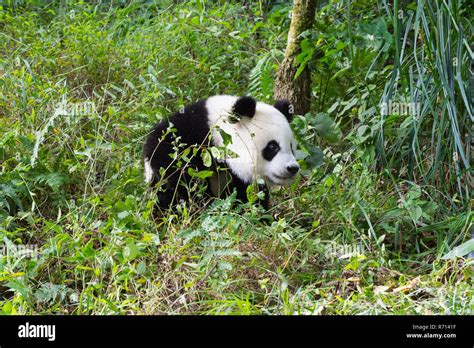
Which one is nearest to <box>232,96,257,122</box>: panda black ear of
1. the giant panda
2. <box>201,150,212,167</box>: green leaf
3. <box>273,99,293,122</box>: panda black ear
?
the giant panda

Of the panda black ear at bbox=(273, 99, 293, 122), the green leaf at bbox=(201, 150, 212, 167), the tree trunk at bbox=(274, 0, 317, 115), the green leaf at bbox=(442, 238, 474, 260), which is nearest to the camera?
the green leaf at bbox=(442, 238, 474, 260)

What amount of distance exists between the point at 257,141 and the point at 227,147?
0.19 metres

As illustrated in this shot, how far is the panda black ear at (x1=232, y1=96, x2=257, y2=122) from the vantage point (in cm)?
465

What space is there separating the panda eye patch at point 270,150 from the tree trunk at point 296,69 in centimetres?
95

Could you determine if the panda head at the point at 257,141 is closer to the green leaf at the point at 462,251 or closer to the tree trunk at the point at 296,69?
the tree trunk at the point at 296,69

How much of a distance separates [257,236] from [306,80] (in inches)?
75.4

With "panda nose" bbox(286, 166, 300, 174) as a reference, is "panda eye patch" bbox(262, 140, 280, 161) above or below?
above

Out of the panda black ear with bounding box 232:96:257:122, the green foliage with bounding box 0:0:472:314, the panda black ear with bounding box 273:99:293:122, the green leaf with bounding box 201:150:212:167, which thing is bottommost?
the green foliage with bounding box 0:0:472:314

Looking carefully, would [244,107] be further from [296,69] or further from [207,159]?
[296,69]

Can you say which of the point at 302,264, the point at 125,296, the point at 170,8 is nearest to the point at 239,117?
the point at 302,264

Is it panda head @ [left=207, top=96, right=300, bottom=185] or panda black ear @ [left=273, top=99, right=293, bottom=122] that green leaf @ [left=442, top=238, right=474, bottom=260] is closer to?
panda head @ [left=207, top=96, right=300, bottom=185]

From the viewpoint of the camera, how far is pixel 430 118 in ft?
17.1

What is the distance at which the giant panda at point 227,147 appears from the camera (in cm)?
467

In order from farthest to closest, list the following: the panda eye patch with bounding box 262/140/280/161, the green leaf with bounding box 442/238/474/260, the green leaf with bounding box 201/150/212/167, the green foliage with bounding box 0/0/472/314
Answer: the panda eye patch with bounding box 262/140/280/161, the green leaf with bounding box 201/150/212/167, the green leaf with bounding box 442/238/474/260, the green foliage with bounding box 0/0/472/314
